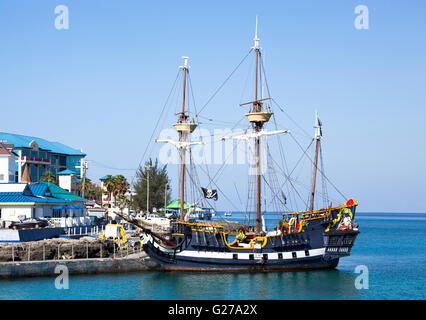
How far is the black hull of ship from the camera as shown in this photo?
1916 inches

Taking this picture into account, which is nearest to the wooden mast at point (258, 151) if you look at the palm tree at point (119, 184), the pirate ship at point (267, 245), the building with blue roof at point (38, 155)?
the pirate ship at point (267, 245)

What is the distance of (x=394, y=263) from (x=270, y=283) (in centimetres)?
2495

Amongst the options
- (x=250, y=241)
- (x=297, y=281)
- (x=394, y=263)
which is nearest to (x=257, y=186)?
(x=250, y=241)

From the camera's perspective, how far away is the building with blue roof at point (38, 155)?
102188 mm

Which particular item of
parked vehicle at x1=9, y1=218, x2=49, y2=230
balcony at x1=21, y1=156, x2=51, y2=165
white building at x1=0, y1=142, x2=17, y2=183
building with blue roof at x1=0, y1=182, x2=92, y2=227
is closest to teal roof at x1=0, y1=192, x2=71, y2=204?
building with blue roof at x1=0, y1=182, x2=92, y2=227

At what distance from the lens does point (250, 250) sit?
161ft

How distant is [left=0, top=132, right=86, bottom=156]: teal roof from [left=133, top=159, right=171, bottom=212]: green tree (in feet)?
69.8

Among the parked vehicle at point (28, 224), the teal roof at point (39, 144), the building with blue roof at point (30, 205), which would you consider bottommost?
the parked vehicle at point (28, 224)

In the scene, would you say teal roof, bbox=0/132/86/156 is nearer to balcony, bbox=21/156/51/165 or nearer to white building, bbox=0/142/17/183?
balcony, bbox=21/156/51/165

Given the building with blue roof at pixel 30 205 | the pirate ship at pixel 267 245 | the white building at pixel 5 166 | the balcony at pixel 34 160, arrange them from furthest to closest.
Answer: the balcony at pixel 34 160, the white building at pixel 5 166, the building with blue roof at pixel 30 205, the pirate ship at pixel 267 245

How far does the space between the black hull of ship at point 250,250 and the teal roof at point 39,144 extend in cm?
6674

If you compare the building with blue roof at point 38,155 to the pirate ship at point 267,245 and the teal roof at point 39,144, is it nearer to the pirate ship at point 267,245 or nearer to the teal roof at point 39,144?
the teal roof at point 39,144
